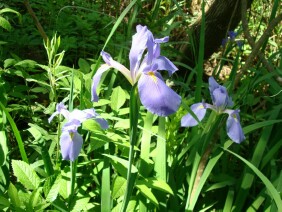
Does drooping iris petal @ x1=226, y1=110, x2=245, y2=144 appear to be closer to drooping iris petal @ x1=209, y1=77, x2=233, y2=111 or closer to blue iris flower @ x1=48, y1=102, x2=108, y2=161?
drooping iris petal @ x1=209, y1=77, x2=233, y2=111

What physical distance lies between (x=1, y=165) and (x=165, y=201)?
687mm

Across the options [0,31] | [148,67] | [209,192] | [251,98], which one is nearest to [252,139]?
[251,98]

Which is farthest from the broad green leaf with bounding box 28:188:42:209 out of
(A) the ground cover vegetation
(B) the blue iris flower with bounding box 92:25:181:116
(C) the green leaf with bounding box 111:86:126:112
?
(C) the green leaf with bounding box 111:86:126:112

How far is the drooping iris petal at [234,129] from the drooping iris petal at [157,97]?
0.58m

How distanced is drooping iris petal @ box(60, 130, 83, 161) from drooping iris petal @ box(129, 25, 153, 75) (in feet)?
1.18

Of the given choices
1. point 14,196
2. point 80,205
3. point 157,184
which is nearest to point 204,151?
Answer: point 157,184

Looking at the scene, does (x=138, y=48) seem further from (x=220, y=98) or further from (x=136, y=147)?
(x=220, y=98)

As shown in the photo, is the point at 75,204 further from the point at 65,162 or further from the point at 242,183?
the point at 242,183

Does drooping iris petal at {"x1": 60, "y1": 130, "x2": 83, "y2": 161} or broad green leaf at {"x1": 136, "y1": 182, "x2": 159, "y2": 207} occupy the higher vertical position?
drooping iris petal at {"x1": 60, "y1": 130, "x2": 83, "y2": 161}

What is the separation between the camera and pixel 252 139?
89.6 inches

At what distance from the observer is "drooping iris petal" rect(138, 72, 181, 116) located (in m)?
1.03

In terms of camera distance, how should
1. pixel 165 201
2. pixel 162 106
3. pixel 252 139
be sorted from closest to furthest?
pixel 162 106, pixel 165 201, pixel 252 139

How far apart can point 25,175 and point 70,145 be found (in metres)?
0.20

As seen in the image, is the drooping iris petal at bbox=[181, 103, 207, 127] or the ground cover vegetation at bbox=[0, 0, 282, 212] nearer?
the ground cover vegetation at bbox=[0, 0, 282, 212]
